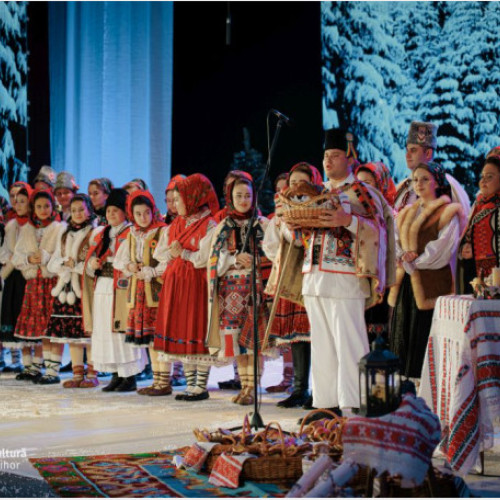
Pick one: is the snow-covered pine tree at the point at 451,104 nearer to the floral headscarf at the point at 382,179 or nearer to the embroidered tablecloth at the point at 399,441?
the floral headscarf at the point at 382,179

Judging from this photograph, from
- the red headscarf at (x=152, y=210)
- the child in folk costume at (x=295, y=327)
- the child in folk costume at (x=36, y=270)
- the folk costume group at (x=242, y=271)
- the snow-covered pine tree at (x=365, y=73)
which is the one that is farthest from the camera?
the snow-covered pine tree at (x=365, y=73)

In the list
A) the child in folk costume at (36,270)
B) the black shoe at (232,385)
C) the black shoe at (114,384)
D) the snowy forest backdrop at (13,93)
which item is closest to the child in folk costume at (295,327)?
the black shoe at (232,385)

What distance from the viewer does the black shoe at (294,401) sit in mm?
5648

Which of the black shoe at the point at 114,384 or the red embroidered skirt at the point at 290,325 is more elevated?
the red embroidered skirt at the point at 290,325

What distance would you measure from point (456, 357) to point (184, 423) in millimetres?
1881

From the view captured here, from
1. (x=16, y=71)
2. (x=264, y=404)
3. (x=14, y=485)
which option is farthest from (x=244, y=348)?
(x=16, y=71)

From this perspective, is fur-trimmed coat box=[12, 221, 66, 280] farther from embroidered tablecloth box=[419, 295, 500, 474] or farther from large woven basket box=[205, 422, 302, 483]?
embroidered tablecloth box=[419, 295, 500, 474]

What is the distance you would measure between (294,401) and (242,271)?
96cm

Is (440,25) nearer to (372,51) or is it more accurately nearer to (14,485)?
(372,51)

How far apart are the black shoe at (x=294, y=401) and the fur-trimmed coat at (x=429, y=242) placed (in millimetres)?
1194

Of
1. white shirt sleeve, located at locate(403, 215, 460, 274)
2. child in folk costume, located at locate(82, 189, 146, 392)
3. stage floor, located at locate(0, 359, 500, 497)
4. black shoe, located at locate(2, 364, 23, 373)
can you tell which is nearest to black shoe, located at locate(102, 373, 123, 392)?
child in folk costume, located at locate(82, 189, 146, 392)

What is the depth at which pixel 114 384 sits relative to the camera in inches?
260

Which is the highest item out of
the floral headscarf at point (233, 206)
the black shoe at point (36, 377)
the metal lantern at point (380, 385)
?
the floral headscarf at point (233, 206)

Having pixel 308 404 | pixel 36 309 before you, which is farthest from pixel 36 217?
pixel 308 404
